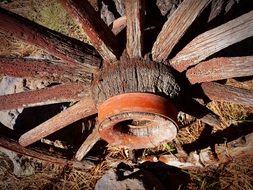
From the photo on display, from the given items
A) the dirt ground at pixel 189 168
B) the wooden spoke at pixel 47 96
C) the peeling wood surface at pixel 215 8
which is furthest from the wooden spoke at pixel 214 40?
the dirt ground at pixel 189 168

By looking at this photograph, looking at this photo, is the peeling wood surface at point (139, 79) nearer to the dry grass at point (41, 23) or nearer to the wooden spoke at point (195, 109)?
the wooden spoke at point (195, 109)

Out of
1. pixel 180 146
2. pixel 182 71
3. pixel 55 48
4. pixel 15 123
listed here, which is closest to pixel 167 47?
pixel 182 71

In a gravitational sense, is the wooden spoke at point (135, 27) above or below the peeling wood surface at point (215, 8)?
below

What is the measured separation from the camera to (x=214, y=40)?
167 centimetres

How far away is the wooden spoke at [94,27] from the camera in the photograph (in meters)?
1.56

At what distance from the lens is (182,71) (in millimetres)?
1832

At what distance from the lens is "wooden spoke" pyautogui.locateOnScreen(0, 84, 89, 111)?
2018 millimetres

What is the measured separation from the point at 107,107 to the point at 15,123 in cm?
141

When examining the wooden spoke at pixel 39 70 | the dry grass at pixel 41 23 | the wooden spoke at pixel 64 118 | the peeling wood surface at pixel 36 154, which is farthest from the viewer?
the dry grass at pixel 41 23

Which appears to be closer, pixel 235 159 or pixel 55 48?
pixel 55 48

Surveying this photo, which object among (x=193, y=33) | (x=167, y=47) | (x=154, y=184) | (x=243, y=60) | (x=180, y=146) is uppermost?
(x=193, y=33)

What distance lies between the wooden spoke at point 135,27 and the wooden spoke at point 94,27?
0.29 feet

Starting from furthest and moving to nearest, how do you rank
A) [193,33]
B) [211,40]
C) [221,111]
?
[221,111], [193,33], [211,40]

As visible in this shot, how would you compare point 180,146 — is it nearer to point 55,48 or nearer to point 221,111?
point 221,111
